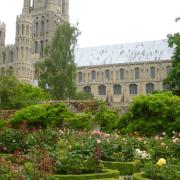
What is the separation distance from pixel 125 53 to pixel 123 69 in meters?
2.91

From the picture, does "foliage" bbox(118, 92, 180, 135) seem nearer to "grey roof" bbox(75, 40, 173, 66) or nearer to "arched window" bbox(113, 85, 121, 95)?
"grey roof" bbox(75, 40, 173, 66)

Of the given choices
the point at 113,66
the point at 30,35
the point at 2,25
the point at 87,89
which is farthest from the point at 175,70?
the point at 2,25

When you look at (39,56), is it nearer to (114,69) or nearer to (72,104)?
(114,69)

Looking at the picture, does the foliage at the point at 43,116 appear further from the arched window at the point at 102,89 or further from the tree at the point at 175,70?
the arched window at the point at 102,89

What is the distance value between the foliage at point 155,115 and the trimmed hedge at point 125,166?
920 cm

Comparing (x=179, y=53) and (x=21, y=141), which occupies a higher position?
(x=179, y=53)

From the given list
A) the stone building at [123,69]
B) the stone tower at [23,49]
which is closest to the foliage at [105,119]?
the stone building at [123,69]

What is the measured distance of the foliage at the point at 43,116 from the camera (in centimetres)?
2711

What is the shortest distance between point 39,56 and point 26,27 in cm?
720

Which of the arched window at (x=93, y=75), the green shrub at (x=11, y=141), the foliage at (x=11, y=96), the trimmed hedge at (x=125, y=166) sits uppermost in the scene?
the arched window at (x=93, y=75)

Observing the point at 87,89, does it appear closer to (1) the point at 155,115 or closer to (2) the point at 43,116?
(2) the point at 43,116

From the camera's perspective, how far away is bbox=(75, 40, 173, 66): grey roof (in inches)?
2768

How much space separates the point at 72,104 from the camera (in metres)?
31.0

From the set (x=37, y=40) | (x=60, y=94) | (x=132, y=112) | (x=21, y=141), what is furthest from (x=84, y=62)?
(x=21, y=141)
